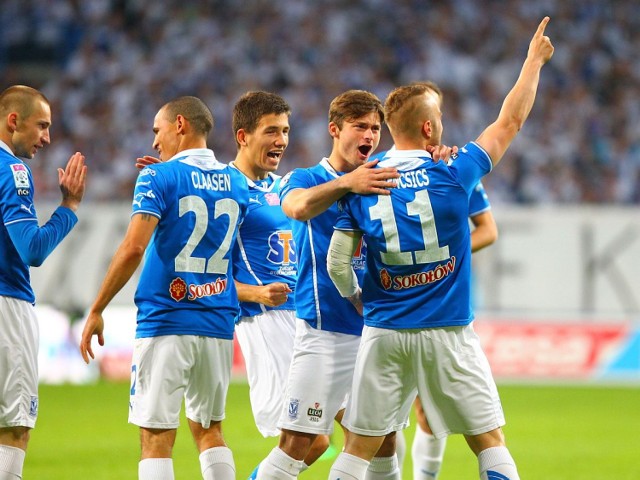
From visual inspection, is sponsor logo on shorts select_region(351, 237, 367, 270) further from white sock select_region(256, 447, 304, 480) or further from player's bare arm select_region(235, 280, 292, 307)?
white sock select_region(256, 447, 304, 480)

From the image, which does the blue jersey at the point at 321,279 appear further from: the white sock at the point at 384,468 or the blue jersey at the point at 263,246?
the white sock at the point at 384,468

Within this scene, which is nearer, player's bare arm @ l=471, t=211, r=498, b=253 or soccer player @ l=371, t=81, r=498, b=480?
soccer player @ l=371, t=81, r=498, b=480

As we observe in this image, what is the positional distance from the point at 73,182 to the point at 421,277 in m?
2.01

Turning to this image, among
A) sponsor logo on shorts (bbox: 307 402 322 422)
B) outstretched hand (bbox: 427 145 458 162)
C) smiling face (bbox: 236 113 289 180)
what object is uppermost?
smiling face (bbox: 236 113 289 180)

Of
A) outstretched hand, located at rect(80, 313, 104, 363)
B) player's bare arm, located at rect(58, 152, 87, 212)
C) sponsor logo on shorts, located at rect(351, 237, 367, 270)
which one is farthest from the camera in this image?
sponsor logo on shorts, located at rect(351, 237, 367, 270)

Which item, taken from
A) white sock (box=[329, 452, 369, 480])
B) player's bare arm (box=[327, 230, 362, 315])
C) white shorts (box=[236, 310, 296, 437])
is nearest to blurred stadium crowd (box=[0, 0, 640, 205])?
white shorts (box=[236, 310, 296, 437])

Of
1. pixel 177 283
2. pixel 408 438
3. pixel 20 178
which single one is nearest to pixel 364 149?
pixel 177 283

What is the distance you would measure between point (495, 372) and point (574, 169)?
4813 millimetres

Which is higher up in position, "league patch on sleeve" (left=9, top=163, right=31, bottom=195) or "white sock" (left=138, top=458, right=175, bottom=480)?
"league patch on sleeve" (left=9, top=163, right=31, bottom=195)

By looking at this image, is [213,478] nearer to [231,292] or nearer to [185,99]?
[231,292]

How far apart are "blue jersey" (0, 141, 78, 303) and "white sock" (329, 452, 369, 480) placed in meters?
1.94

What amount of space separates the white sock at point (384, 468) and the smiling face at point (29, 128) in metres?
2.69

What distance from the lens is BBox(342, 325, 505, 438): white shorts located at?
561cm

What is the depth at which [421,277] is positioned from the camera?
570 cm
